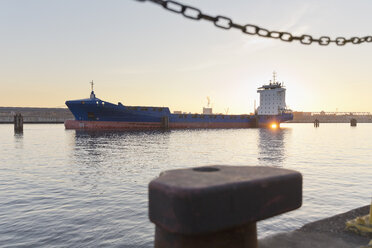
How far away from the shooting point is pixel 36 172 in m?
12.8

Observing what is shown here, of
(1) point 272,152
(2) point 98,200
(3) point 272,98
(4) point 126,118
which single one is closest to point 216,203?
(2) point 98,200

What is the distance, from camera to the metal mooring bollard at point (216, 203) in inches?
74.3

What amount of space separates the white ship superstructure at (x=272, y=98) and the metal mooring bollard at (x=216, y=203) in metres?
74.8

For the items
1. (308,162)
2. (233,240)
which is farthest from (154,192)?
(308,162)

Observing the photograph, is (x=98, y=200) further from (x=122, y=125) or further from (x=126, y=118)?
(x=122, y=125)

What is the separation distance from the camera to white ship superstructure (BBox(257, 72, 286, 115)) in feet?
247

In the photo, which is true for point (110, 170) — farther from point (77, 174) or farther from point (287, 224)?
point (287, 224)

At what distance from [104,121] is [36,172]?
3525cm

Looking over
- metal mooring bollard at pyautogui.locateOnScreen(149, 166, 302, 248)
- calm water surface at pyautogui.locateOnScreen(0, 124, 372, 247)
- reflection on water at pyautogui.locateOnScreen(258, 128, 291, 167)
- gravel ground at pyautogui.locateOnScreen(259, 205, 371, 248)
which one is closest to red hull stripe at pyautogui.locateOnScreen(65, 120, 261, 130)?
reflection on water at pyautogui.locateOnScreen(258, 128, 291, 167)

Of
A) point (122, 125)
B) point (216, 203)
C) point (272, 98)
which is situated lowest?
point (122, 125)

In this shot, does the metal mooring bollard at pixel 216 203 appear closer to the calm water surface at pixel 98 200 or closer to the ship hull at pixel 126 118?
the calm water surface at pixel 98 200

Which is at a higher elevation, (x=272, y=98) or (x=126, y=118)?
(x=272, y=98)

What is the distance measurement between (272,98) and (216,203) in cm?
7952

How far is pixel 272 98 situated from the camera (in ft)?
254
